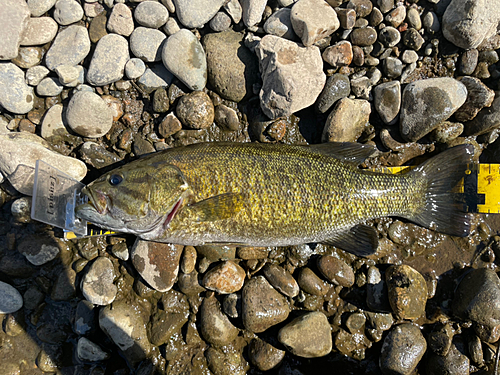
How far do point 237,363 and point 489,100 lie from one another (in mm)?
4505

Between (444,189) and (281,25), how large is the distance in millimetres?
2799

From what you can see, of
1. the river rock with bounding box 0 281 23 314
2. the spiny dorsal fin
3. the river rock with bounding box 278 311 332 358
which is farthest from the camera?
the river rock with bounding box 0 281 23 314

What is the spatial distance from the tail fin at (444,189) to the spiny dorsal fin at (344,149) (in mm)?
648

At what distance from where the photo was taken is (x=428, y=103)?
3.34 metres

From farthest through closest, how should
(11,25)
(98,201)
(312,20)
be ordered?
(11,25), (312,20), (98,201)

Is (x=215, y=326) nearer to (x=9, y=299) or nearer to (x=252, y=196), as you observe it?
(x=252, y=196)

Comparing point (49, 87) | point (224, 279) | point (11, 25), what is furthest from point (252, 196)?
point (11, 25)

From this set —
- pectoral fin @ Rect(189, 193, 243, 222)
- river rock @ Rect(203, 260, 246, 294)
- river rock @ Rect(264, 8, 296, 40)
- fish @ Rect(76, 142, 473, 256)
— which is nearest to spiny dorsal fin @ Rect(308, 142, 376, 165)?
fish @ Rect(76, 142, 473, 256)

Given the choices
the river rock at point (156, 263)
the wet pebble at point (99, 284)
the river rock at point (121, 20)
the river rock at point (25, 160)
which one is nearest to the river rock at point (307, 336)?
the river rock at point (156, 263)

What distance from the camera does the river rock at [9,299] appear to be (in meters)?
3.40

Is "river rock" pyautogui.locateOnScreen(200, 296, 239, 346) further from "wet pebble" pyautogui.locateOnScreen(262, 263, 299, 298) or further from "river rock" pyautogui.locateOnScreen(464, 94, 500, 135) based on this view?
"river rock" pyautogui.locateOnScreen(464, 94, 500, 135)

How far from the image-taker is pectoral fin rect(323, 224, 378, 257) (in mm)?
3254

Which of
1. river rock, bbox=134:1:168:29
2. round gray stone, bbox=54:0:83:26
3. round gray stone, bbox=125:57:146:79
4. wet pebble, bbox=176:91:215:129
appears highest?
river rock, bbox=134:1:168:29

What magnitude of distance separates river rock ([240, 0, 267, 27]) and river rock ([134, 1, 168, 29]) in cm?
97
